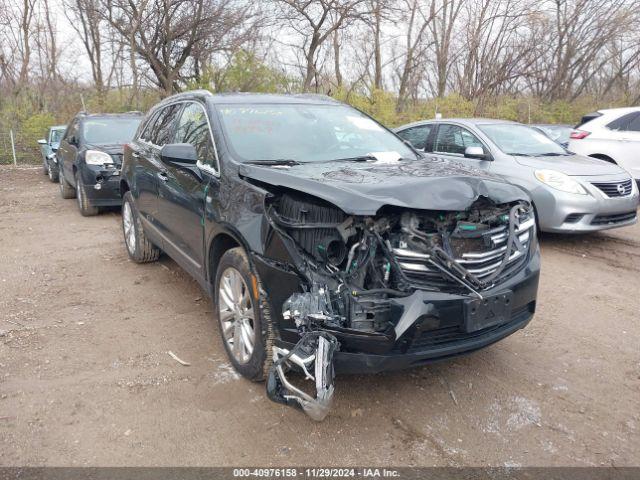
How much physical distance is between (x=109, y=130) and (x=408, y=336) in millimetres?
8226

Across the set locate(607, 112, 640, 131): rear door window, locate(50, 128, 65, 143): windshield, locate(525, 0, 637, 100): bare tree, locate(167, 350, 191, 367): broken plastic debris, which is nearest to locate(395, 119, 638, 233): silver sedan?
locate(607, 112, 640, 131): rear door window

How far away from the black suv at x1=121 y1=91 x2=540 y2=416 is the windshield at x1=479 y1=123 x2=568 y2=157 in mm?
3601

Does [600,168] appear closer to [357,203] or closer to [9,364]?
[357,203]

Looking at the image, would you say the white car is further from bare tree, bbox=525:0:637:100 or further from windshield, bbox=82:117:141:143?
→ bare tree, bbox=525:0:637:100

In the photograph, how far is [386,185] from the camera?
2.79m

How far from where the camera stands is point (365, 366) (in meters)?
2.61

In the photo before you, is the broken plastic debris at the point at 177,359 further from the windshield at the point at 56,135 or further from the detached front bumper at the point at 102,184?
the windshield at the point at 56,135

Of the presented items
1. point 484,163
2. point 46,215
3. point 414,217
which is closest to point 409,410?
point 414,217

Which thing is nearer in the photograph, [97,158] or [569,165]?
[569,165]

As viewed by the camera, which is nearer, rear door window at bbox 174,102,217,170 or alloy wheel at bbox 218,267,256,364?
alloy wheel at bbox 218,267,256,364

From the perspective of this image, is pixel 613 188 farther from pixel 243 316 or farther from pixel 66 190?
pixel 66 190

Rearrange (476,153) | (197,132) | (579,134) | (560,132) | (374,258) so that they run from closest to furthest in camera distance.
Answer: (374,258)
(197,132)
(476,153)
(579,134)
(560,132)

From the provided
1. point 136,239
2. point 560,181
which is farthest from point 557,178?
point 136,239

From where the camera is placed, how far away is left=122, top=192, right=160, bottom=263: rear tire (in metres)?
5.58
